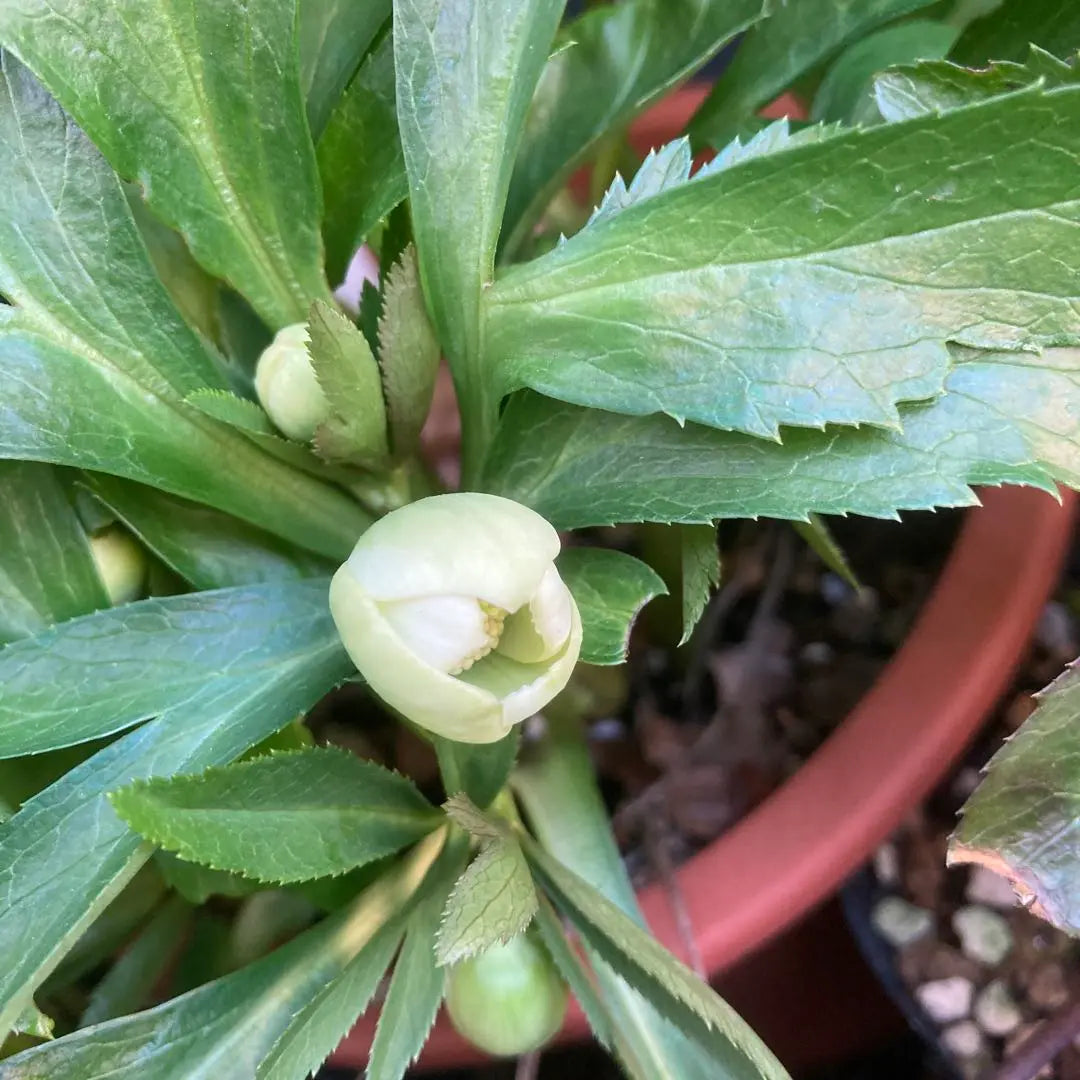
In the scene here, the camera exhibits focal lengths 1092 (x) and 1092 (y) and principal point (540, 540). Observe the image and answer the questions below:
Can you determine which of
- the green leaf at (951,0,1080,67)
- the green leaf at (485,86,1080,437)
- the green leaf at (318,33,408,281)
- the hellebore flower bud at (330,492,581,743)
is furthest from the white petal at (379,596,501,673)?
the green leaf at (951,0,1080,67)

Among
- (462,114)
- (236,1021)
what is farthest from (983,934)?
(462,114)

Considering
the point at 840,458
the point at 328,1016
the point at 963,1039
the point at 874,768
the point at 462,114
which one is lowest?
the point at 963,1039

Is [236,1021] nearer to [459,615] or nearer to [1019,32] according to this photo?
[459,615]

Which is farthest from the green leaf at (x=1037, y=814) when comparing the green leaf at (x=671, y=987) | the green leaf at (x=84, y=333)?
the green leaf at (x=84, y=333)

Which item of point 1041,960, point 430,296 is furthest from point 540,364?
point 1041,960

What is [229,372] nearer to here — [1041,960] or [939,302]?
[939,302]

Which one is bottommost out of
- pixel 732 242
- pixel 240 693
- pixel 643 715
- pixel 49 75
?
pixel 643 715

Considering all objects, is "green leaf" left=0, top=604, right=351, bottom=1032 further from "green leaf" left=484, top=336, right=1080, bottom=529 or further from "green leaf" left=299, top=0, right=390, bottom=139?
"green leaf" left=299, top=0, right=390, bottom=139
